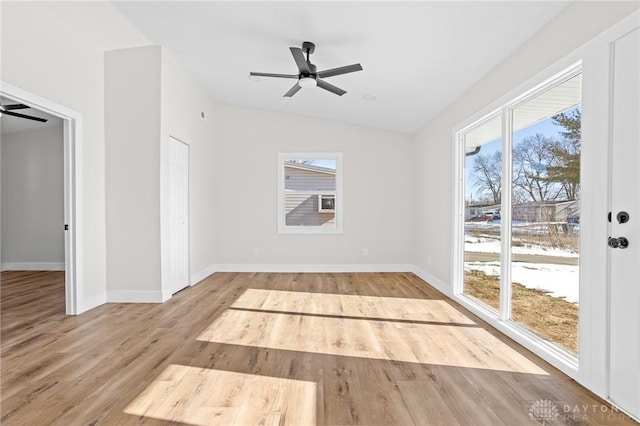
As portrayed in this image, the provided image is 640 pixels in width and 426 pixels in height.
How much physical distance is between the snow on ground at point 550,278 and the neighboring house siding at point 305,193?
3.76m

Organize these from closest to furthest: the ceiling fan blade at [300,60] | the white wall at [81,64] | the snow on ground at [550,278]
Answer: the snow on ground at [550,278] → the white wall at [81,64] → the ceiling fan blade at [300,60]

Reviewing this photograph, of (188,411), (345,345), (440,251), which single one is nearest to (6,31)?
(188,411)

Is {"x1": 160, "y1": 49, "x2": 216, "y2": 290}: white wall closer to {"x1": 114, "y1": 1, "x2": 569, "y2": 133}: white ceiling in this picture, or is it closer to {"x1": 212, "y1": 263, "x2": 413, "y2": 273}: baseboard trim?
{"x1": 114, "y1": 1, "x2": 569, "y2": 133}: white ceiling

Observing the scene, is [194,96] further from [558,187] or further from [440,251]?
[558,187]

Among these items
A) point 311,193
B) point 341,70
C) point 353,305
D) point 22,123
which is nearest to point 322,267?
point 311,193

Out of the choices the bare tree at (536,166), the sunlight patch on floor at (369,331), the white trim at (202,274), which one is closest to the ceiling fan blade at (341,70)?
the bare tree at (536,166)

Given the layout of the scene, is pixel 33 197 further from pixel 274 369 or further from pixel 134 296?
pixel 274 369

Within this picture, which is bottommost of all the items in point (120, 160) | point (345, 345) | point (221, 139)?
point (345, 345)

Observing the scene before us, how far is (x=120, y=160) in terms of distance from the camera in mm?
4211

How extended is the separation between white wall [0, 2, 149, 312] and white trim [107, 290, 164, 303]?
108 millimetres

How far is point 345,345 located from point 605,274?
1862 mm

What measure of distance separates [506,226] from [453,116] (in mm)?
1860

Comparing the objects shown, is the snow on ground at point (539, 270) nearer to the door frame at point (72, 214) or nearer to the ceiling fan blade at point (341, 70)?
the ceiling fan blade at point (341, 70)

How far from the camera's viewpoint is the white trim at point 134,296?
13.8 ft
